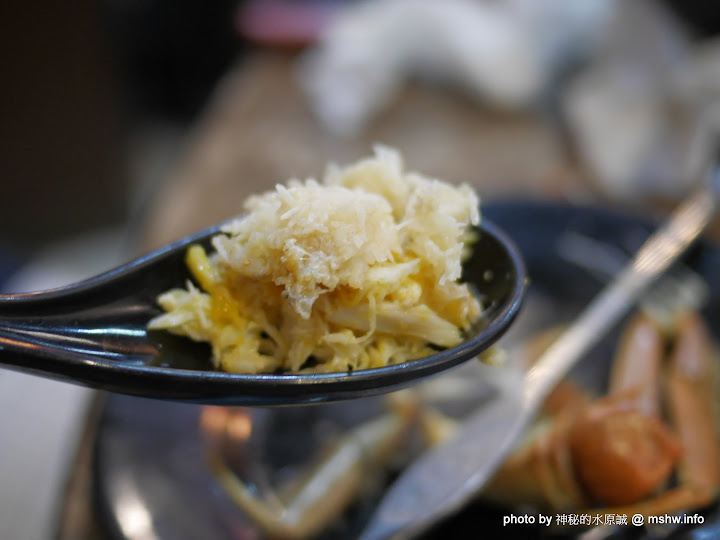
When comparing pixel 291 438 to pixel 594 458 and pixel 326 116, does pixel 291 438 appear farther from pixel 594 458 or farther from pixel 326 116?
pixel 326 116

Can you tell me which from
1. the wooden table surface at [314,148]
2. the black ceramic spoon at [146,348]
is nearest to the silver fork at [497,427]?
the black ceramic spoon at [146,348]

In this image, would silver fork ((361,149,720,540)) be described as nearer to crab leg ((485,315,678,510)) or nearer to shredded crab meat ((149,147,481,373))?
crab leg ((485,315,678,510))

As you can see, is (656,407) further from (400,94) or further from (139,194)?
(139,194)

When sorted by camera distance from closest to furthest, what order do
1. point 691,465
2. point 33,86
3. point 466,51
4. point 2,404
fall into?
point 691,465, point 2,404, point 466,51, point 33,86

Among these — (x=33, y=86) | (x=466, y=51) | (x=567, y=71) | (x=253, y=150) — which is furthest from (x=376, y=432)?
(x=33, y=86)

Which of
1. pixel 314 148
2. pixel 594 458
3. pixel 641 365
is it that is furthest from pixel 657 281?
pixel 314 148

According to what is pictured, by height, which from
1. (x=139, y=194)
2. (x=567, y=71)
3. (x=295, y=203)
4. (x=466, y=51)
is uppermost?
(x=295, y=203)
